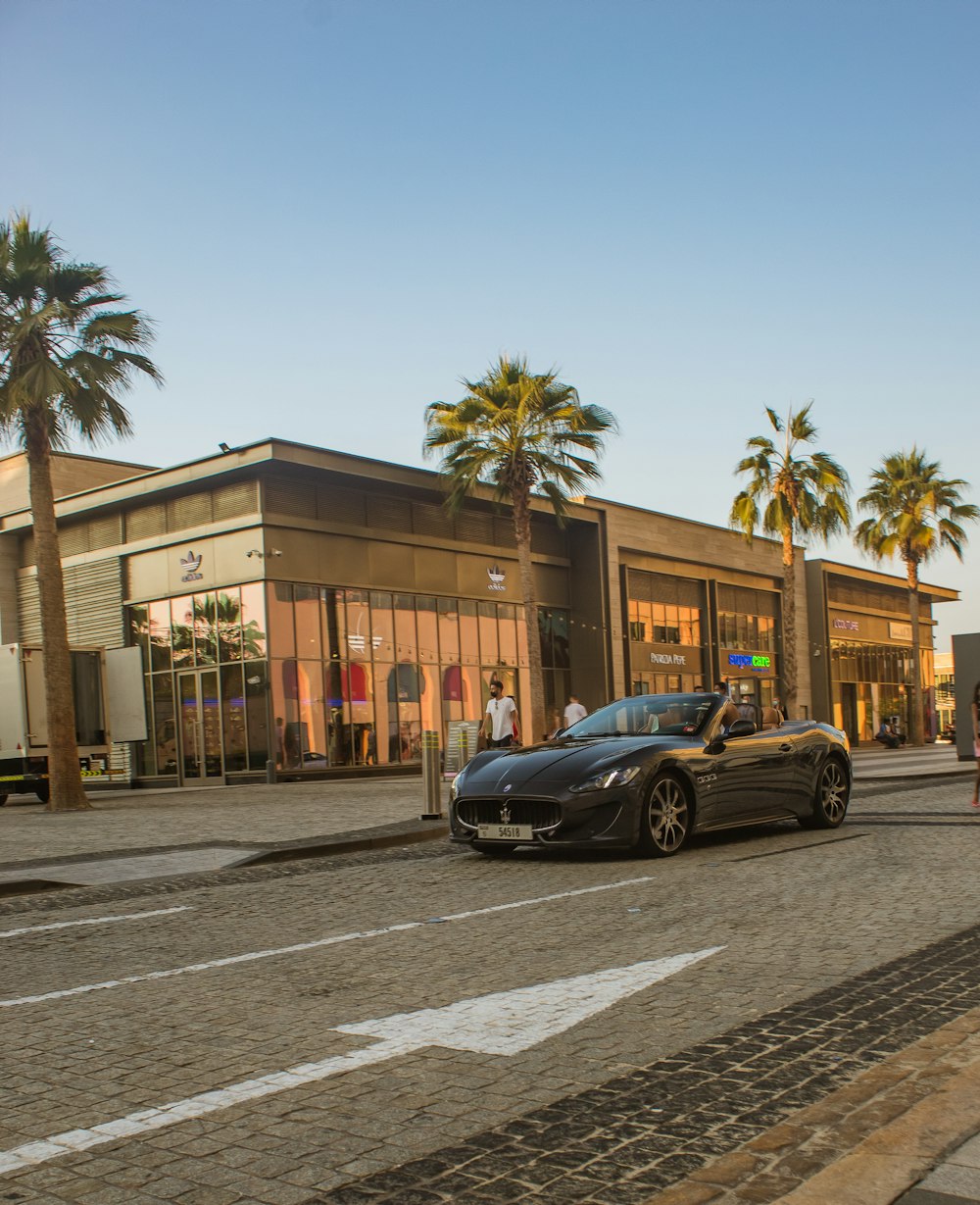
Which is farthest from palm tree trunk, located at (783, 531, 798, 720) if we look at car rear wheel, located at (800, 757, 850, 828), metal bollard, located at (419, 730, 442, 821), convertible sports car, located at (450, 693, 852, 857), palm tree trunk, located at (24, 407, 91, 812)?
convertible sports car, located at (450, 693, 852, 857)

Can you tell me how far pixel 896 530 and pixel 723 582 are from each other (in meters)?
8.22

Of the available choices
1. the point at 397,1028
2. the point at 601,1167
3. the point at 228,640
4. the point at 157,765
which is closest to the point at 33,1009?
the point at 397,1028

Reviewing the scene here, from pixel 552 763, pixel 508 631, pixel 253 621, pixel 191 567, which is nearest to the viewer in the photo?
pixel 552 763

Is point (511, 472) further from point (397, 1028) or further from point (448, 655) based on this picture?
point (397, 1028)

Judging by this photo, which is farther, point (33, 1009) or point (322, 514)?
point (322, 514)

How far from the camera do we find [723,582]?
49250mm

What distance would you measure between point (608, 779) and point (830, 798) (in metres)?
3.48

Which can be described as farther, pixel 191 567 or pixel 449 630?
pixel 449 630

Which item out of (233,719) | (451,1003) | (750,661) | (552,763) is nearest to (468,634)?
(233,719)

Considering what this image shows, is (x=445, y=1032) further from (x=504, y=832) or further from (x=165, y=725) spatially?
(x=165, y=725)

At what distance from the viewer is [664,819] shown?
9969 millimetres

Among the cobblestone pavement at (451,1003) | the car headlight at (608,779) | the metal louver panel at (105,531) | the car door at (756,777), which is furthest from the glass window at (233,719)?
the car headlight at (608,779)

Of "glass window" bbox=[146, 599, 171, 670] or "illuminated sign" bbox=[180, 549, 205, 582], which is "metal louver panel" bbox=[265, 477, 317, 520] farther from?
"glass window" bbox=[146, 599, 171, 670]

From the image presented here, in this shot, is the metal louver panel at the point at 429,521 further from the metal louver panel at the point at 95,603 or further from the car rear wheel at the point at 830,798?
the car rear wheel at the point at 830,798
